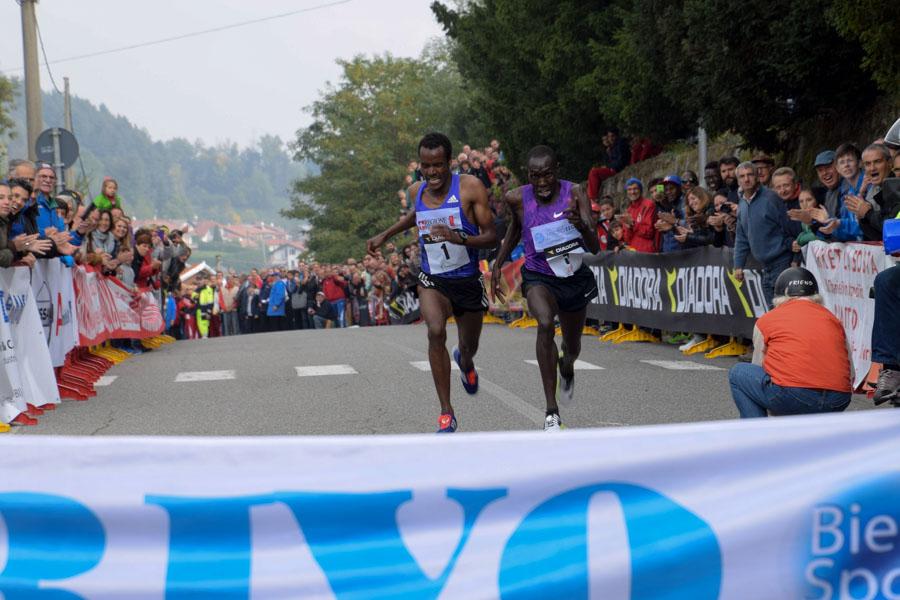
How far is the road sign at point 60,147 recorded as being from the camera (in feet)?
63.5

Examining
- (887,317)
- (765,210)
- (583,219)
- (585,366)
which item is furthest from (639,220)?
(583,219)

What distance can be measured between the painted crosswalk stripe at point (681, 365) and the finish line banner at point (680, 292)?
71 cm

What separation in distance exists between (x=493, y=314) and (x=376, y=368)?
11320mm

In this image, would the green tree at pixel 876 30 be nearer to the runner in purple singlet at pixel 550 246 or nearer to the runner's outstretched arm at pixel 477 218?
the runner in purple singlet at pixel 550 246

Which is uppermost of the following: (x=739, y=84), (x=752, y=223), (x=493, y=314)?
(x=739, y=84)

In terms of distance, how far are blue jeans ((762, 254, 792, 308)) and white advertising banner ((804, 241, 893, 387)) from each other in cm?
86

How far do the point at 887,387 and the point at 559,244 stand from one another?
8.42 feet

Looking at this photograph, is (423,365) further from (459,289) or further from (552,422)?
(552,422)

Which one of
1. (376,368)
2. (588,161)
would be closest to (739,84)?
(376,368)

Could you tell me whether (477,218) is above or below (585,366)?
above

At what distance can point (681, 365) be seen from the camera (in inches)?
562

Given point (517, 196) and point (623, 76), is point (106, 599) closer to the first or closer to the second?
point (517, 196)

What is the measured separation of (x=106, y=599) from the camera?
3443mm

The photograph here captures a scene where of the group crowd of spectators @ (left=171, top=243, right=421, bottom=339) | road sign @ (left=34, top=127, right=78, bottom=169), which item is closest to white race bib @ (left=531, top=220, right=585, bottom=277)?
road sign @ (left=34, top=127, right=78, bottom=169)
